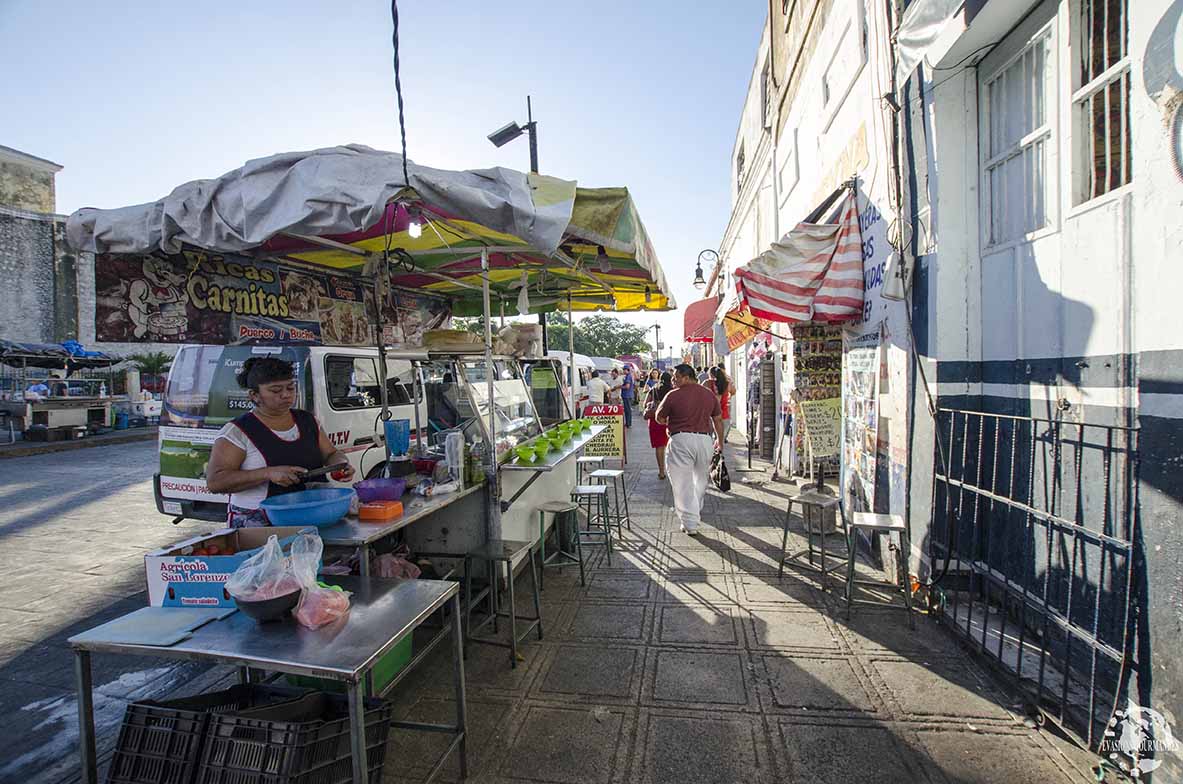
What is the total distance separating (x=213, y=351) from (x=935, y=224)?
681cm

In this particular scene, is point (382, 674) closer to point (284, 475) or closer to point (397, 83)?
point (284, 475)

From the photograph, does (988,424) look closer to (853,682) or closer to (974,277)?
(974,277)

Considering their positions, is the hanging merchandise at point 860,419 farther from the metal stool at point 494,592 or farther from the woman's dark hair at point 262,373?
the woman's dark hair at point 262,373

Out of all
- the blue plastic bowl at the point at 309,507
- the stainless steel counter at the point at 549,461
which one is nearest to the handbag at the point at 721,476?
the stainless steel counter at the point at 549,461

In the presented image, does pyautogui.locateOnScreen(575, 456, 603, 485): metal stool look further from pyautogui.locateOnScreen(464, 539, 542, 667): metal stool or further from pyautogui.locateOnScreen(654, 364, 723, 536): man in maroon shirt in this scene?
pyautogui.locateOnScreen(464, 539, 542, 667): metal stool

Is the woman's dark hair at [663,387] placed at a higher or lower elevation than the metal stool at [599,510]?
higher

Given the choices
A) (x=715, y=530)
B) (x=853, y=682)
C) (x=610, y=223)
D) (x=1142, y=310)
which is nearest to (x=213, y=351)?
(x=610, y=223)

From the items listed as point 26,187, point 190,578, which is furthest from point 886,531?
point 26,187

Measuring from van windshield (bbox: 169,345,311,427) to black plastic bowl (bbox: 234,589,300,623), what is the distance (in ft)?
13.7

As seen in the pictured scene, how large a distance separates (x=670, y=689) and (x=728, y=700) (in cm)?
33

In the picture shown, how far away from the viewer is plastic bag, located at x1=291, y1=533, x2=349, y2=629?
90.1 inches

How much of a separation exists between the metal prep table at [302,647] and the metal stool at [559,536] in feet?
7.74

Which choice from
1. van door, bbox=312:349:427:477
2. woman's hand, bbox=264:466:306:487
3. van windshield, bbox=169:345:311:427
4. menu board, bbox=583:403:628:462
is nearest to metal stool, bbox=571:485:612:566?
menu board, bbox=583:403:628:462

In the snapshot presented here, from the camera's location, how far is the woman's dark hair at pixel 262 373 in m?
3.22
